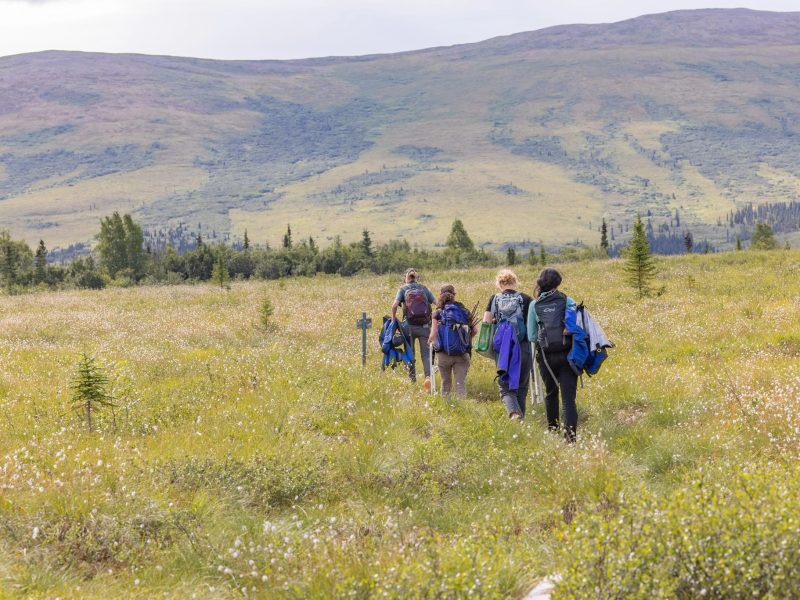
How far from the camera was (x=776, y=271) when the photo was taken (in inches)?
1125

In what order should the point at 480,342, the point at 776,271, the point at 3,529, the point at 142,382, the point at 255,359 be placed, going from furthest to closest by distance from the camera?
1. the point at 776,271
2. the point at 255,359
3. the point at 142,382
4. the point at 480,342
5. the point at 3,529

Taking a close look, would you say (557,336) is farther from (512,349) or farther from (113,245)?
(113,245)

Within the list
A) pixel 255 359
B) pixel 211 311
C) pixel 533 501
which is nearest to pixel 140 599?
pixel 533 501

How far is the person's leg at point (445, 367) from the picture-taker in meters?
11.8

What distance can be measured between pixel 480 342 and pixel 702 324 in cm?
969

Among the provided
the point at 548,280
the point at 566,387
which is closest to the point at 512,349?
the point at 566,387

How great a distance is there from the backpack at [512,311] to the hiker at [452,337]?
36.8 inches

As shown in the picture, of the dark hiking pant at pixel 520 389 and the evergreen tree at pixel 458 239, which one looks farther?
the evergreen tree at pixel 458 239

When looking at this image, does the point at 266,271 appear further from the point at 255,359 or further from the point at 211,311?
the point at 255,359

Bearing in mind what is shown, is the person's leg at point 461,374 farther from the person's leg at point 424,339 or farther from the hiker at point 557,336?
the hiker at point 557,336

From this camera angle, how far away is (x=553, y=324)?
383 inches

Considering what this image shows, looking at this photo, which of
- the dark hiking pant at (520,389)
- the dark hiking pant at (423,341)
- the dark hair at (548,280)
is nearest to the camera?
the dark hair at (548,280)

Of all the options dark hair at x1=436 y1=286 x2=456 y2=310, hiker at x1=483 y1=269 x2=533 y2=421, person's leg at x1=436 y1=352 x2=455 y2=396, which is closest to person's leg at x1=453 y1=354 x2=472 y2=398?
person's leg at x1=436 y1=352 x2=455 y2=396

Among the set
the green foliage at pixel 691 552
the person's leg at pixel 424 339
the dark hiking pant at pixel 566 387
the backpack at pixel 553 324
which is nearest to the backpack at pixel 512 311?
the backpack at pixel 553 324
